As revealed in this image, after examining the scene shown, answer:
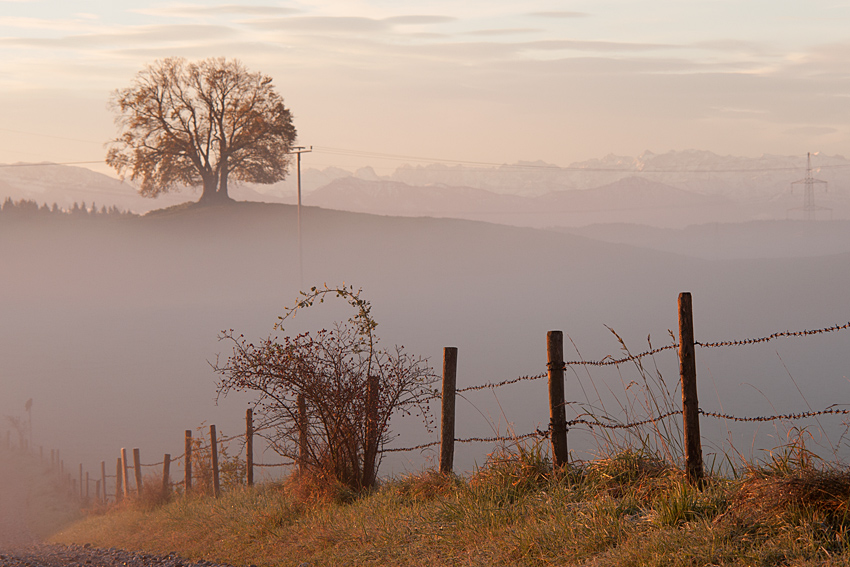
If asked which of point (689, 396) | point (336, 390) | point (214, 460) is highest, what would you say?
point (689, 396)

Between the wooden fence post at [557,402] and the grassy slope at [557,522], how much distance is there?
208 mm

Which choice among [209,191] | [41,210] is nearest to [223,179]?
[209,191]

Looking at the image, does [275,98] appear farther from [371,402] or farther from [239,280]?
[371,402]

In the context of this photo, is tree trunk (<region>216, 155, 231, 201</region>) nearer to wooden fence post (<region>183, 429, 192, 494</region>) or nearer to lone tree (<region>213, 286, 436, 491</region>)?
wooden fence post (<region>183, 429, 192, 494</region>)

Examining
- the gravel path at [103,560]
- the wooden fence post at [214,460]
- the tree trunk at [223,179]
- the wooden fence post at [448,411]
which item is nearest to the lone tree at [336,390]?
the wooden fence post at [448,411]

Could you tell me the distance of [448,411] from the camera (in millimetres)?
8812

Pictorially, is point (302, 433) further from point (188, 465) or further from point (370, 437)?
point (188, 465)

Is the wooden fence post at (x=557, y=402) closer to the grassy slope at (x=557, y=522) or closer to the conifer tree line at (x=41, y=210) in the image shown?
the grassy slope at (x=557, y=522)

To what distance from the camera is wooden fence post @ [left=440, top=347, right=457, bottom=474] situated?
341 inches

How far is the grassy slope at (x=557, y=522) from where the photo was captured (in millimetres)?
4988

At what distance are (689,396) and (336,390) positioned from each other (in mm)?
4528

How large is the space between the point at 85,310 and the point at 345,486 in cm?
9133

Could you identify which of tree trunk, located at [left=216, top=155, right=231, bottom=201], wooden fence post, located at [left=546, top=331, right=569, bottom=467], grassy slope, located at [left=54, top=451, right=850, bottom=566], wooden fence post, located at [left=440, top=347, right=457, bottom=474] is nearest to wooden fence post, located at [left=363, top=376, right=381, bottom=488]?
grassy slope, located at [left=54, top=451, right=850, bottom=566]

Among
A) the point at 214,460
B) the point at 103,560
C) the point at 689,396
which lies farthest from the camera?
the point at 214,460
